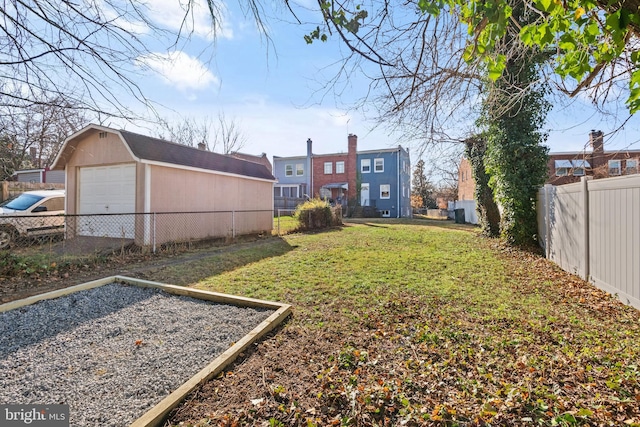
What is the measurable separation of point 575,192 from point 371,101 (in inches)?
184

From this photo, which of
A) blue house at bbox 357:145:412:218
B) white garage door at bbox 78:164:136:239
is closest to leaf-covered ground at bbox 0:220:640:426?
white garage door at bbox 78:164:136:239

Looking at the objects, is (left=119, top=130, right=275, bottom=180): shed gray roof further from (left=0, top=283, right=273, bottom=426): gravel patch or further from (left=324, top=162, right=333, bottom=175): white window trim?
(left=324, top=162, right=333, bottom=175): white window trim

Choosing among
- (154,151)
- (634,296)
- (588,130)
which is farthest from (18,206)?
(634,296)

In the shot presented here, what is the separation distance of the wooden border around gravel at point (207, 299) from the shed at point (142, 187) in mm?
4093

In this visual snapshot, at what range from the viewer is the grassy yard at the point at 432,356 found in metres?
2.07

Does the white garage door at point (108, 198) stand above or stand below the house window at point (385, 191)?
below

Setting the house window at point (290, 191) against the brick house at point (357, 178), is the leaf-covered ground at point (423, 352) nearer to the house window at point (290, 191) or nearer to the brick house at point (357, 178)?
the brick house at point (357, 178)

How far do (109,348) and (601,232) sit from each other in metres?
7.04

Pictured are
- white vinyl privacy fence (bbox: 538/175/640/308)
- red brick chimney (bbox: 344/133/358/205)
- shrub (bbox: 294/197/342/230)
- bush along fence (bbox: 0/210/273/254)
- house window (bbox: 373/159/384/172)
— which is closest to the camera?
white vinyl privacy fence (bbox: 538/175/640/308)

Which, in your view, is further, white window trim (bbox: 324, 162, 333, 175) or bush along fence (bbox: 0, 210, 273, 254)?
white window trim (bbox: 324, 162, 333, 175)

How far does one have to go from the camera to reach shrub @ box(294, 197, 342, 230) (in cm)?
1477

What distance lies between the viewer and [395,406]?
2.13 m

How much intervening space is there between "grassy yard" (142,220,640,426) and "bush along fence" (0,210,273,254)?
3692 millimetres

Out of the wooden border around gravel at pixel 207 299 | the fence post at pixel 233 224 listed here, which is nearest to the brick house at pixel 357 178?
the fence post at pixel 233 224
